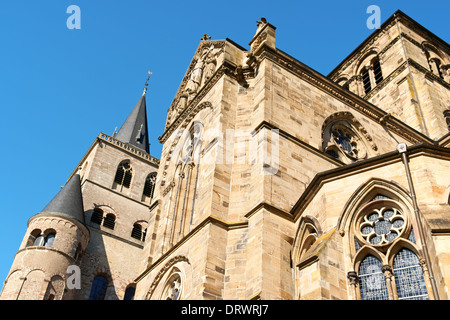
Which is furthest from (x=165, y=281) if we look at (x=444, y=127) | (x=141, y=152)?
(x=141, y=152)

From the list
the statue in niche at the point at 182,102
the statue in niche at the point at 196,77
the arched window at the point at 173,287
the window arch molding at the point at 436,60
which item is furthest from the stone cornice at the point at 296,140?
the window arch molding at the point at 436,60

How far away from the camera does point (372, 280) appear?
10164mm

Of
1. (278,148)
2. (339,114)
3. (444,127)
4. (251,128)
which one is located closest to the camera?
(278,148)

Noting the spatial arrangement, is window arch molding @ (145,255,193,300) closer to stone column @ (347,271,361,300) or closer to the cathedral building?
the cathedral building

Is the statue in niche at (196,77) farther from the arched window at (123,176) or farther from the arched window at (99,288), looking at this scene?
the arched window at (123,176)

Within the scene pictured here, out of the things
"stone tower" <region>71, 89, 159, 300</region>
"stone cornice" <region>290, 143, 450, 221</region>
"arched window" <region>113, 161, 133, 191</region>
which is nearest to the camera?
"stone cornice" <region>290, 143, 450, 221</region>

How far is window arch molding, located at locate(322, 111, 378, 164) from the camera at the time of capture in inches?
647

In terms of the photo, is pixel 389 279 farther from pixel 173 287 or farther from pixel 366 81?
pixel 366 81

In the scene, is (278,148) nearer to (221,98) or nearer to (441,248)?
(221,98)

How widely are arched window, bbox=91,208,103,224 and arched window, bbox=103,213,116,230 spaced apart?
33cm

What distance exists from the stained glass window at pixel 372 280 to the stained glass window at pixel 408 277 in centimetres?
28

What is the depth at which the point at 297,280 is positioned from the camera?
37.4ft

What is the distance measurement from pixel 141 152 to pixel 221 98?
85.3 feet

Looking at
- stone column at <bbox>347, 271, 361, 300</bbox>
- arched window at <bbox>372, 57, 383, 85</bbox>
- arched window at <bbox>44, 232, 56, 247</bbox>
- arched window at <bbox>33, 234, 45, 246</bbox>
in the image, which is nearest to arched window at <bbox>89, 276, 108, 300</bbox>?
arched window at <bbox>44, 232, 56, 247</bbox>
